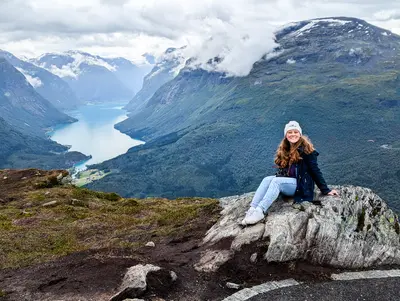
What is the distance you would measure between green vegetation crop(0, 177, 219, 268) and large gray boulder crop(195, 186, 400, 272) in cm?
592

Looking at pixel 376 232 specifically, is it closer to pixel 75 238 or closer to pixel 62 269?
pixel 62 269

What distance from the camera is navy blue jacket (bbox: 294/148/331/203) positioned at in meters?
19.7

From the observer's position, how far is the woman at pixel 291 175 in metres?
19.6

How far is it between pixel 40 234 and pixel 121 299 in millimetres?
16777

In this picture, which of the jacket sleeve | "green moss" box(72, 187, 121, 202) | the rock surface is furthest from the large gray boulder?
"green moss" box(72, 187, 121, 202)

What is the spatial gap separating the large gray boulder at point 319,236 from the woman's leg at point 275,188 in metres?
0.93

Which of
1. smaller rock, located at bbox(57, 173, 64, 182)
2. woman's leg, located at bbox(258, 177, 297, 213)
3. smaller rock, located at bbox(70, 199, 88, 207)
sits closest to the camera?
woman's leg, located at bbox(258, 177, 297, 213)

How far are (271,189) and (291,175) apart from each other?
1344mm

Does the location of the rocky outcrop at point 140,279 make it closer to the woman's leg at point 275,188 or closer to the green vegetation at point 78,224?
the green vegetation at point 78,224

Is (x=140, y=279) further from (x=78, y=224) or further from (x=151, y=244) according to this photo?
(x=78, y=224)

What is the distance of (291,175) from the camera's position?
66.2 feet

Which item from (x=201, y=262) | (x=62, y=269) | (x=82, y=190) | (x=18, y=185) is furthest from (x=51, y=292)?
(x=18, y=185)

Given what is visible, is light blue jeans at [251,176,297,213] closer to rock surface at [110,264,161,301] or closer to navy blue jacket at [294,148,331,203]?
navy blue jacket at [294,148,331,203]

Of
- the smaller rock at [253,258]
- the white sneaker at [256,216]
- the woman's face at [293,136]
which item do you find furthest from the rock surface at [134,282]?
the woman's face at [293,136]
